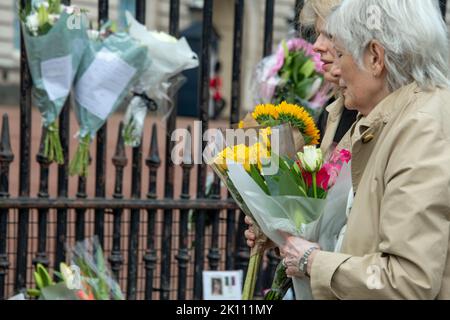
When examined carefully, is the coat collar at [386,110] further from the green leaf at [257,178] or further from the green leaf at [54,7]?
the green leaf at [54,7]

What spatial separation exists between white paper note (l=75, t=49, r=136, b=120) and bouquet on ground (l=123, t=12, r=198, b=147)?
137 millimetres

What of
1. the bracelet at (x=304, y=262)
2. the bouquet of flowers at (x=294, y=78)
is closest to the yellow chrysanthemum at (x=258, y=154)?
the bracelet at (x=304, y=262)

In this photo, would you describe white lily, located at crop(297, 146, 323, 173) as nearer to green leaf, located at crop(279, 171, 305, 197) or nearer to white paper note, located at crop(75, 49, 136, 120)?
green leaf, located at crop(279, 171, 305, 197)

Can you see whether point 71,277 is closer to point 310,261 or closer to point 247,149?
point 247,149

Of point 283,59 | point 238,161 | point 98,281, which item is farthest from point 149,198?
point 238,161

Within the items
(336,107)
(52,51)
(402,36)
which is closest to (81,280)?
(52,51)

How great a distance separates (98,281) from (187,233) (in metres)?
0.69

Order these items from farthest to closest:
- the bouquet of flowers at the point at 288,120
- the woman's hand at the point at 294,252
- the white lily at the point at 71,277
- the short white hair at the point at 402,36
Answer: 1. the white lily at the point at 71,277
2. the bouquet of flowers at the point at 288,120
3. the woman's hand at the point at 294,252
4. the short white hair at the point at 402,36

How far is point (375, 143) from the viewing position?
2.51 m

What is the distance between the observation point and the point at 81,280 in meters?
4.30

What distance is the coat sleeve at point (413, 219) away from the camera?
7.46 feet

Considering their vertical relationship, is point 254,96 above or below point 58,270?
above

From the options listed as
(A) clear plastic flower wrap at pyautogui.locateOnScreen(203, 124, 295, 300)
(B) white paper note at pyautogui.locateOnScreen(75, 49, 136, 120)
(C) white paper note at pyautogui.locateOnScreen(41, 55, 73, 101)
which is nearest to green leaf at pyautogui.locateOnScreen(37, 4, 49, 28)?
(C) white paper note at pyautogui.locateOnScreen(41, 55, 73, 101)
